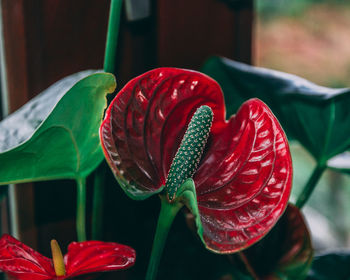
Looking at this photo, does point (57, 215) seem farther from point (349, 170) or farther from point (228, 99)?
point (349, 170)

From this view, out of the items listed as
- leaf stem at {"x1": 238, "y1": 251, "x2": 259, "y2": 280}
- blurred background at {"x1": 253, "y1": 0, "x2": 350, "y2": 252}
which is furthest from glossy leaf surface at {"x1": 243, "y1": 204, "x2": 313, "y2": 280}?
blurred background at {"x1": 253, "y1": 0, "x2": 350, "y2": 252}

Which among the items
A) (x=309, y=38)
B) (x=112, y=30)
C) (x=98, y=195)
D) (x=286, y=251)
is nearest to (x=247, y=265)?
(x=286, y=251)

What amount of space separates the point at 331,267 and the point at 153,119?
1.25 feet

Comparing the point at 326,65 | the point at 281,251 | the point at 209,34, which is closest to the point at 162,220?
the point at 281,251

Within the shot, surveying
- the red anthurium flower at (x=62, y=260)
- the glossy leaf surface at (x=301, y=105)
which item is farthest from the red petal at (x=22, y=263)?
the glossy leaf surface at (x=301, y=105)

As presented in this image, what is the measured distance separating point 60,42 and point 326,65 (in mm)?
2716

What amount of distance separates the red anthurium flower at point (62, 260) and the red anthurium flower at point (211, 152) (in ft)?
0.21

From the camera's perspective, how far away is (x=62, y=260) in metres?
0.36

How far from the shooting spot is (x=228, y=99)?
0.63 metres

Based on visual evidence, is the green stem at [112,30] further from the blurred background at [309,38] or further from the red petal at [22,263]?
the blurred background at [309,38]

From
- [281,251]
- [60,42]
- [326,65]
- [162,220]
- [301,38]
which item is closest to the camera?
[162,220]

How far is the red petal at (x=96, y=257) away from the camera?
338 millimetres

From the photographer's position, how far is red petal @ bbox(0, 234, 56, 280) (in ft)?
1.13

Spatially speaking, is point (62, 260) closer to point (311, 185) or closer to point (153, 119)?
point (153, 119)
